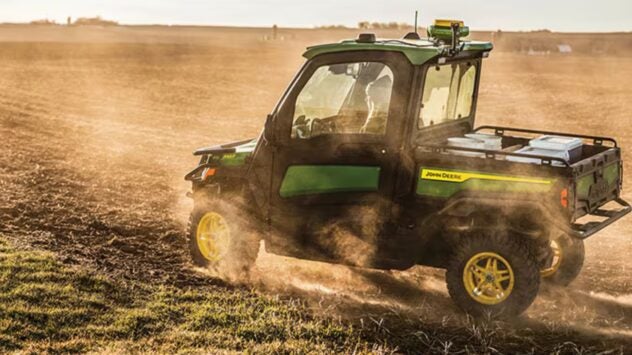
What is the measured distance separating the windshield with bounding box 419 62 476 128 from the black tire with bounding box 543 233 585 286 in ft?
5.23

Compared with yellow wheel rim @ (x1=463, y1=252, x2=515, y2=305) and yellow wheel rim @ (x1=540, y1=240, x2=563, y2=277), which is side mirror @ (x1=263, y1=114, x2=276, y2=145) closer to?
yellow wheel rim @ (x1=463, y1=252, x2=515, y2=305)

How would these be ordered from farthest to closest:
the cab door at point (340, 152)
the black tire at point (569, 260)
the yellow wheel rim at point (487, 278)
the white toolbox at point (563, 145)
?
the black tire at point (569, 260) → the white toolbox at point (563, 145) → the cab door at point (340, 152) → the yellow wheel rim at point (487, 278)

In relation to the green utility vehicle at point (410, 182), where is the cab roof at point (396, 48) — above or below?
above

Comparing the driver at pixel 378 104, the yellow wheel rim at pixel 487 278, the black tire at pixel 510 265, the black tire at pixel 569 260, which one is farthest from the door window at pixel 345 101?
the black tire at pixel 569 260

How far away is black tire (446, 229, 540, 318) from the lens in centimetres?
744

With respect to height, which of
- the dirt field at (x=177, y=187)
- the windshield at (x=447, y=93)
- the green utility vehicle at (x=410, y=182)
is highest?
the windshield at (x=447, y=93)

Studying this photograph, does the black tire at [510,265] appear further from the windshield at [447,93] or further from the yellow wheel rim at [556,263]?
the yellow wheel rim at [556,263]

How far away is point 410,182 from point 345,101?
950 millimetres

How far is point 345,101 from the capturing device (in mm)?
8047

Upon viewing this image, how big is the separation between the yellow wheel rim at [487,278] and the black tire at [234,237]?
2224 millimetres

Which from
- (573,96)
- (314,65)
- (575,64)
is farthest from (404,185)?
(575,64)

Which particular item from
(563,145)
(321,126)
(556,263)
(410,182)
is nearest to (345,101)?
(321,126)

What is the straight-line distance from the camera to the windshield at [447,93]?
8109 mm

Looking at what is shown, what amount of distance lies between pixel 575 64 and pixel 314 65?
5038 centimetres
